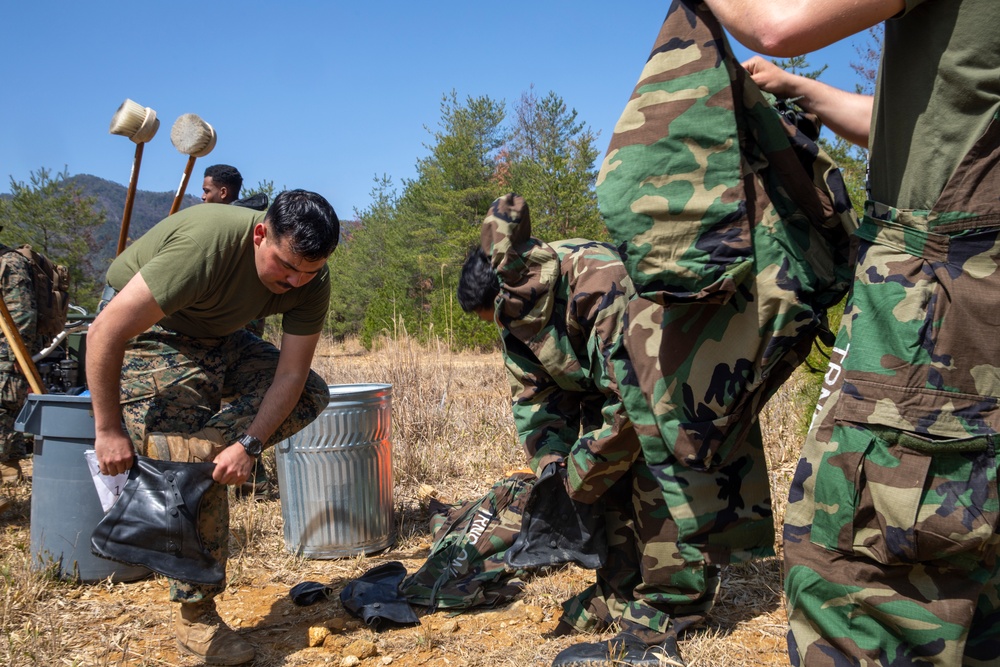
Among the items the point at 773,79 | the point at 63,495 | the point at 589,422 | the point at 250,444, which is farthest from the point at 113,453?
the point at 773,79

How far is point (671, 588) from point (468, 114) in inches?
898

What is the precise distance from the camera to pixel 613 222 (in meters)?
1.64

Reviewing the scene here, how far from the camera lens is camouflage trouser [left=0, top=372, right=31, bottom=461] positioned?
4965 mm

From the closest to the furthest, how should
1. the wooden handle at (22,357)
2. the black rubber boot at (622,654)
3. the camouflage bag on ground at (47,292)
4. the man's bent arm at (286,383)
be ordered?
the black rubber boot at (622,654) < the man's bent arm at (286,383) < the wooden handle at (22,357) < the camouflage bag on ground at (47,292)

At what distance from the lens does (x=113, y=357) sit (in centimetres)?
268

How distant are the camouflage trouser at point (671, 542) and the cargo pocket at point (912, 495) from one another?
59 centimetres

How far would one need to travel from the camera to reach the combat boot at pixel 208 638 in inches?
113

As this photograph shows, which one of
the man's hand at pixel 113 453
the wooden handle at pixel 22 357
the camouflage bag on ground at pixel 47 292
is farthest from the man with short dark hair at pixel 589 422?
the camouflage bag on ground at pixel 47 292

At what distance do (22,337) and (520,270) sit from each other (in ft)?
12.8

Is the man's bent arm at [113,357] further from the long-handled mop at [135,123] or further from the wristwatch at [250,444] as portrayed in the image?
the long-handled mop at [135,123]

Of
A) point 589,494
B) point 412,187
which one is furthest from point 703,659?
point 412,187

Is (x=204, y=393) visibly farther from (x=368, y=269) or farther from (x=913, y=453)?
(x=368, y=269)

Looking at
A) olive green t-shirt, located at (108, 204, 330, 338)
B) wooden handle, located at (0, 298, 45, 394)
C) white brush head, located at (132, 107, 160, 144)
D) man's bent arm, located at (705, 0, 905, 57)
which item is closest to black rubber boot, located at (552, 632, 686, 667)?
olive green t-shirt, located at (108, 204, 330, 338)

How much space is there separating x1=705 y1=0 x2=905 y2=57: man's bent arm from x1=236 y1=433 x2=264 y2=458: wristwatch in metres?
2.29
